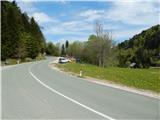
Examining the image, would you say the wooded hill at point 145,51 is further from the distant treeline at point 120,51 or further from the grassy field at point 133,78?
the grassy field at point 133,78

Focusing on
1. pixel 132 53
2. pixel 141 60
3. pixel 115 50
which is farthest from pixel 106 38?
pixel 132 53

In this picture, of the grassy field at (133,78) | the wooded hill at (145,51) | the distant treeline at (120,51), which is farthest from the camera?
the wooded hill at (145,51)

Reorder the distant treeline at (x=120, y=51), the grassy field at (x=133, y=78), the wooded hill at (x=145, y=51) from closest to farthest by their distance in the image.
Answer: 1. the grassy field at (x=133, y=78)
2. the distant treeline at (x=120, y=51)
3. the wooded hill at (x=145, y=51)

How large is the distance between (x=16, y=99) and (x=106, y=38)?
76.3 metres

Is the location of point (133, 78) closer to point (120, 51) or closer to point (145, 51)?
point (120, 51)

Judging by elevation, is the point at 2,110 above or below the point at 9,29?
below

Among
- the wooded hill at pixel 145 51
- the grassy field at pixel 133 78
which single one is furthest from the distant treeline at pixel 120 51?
the grassy field at pixel 133 78

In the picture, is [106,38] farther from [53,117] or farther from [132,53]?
[53,117]

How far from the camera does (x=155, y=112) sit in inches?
480

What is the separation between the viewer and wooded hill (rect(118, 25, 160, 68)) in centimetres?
13124

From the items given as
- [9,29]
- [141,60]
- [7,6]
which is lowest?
[141,60]

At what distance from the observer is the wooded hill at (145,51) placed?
131238 mm

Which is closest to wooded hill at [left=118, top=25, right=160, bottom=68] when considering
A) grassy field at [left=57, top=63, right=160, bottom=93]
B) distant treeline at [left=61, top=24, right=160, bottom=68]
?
distant treeline at [left=61, top=24, right=160, bottom=68]

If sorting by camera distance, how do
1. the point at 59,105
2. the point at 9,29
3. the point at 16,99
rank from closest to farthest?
the point at 59,105, the point at 16,99, the point at 9,29
